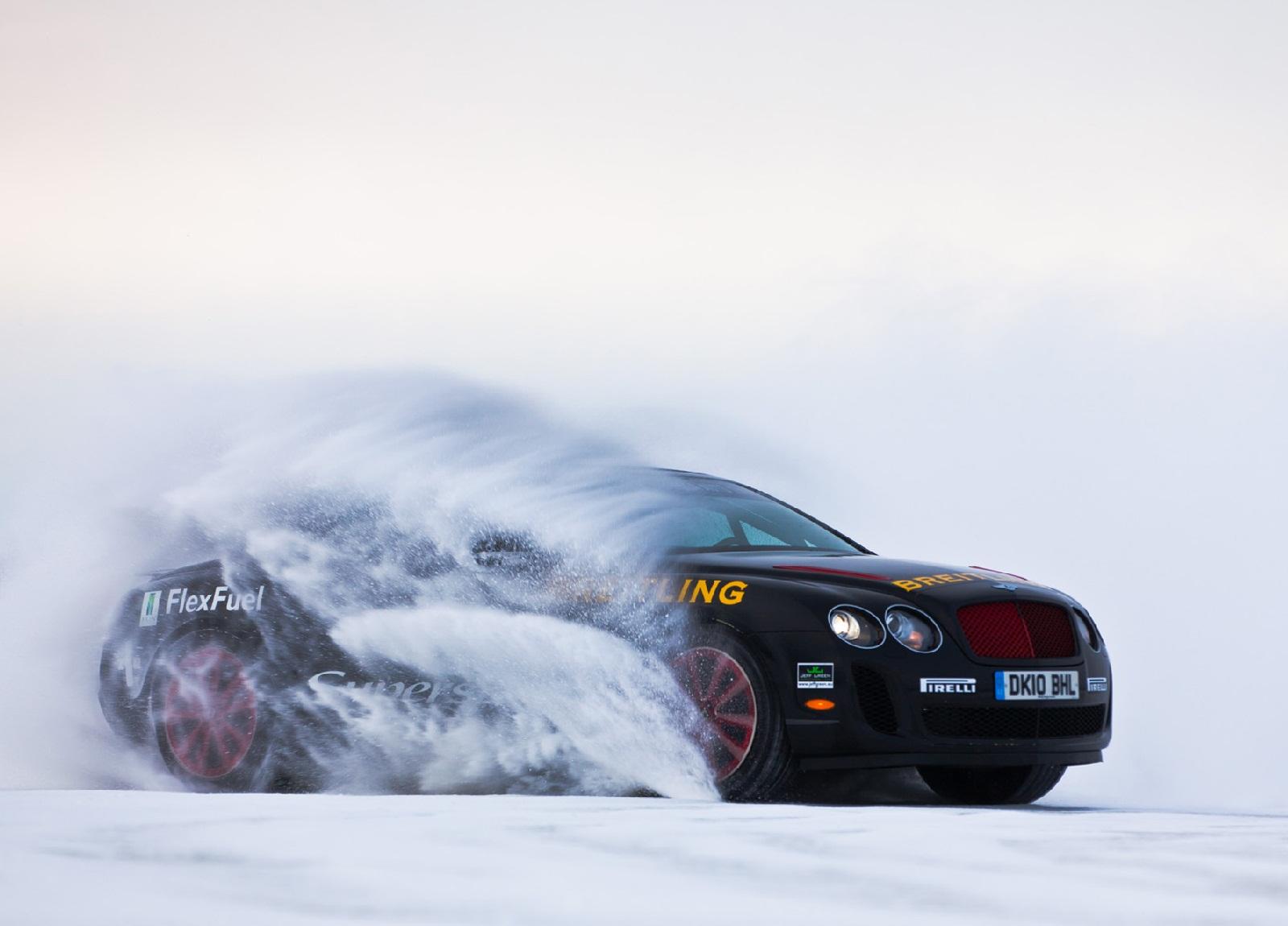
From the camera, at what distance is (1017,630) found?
239 inches

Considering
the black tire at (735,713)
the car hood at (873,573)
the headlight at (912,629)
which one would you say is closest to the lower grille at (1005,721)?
the headlight at (912,629)

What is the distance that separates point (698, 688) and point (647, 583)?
45 centimetres

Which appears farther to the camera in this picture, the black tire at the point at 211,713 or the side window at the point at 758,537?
the side window at the point at 758,537

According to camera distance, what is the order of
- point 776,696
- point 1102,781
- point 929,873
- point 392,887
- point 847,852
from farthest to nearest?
point 1102,781
point 776,696
point 847,852
point 929,873
point 392,887

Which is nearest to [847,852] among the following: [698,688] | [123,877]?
[123,877]

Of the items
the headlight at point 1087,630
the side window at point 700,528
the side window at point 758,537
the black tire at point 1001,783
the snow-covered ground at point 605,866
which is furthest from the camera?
the side window at point 758,537

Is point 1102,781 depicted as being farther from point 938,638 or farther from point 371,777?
point 371,777

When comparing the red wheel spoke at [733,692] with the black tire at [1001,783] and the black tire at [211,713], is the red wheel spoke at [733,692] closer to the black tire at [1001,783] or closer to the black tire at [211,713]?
the black tire at [1001,783]

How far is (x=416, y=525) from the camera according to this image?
6.86 m

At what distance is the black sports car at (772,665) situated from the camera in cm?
574

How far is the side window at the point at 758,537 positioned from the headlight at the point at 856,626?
112cm

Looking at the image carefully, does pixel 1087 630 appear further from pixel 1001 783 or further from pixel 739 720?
pixel 739 720

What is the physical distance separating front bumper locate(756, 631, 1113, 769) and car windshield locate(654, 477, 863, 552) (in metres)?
0.93

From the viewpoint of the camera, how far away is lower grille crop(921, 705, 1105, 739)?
5777mm
